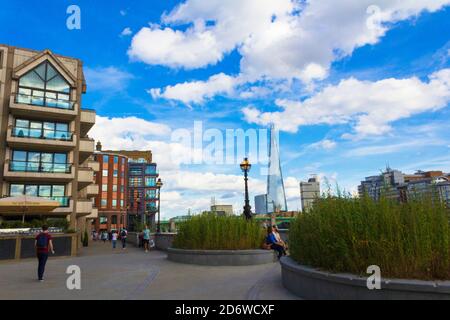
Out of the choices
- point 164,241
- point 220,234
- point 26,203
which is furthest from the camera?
point 164,241

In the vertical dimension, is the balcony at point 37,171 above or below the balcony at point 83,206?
above

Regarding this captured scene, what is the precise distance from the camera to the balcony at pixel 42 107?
2891cm

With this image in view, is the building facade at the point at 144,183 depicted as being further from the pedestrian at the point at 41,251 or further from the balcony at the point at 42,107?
the pedestrian at the point at 41,251

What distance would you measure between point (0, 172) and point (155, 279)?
25512mm

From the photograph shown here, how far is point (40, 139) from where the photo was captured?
2959cm

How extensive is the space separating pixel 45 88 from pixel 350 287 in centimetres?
3278

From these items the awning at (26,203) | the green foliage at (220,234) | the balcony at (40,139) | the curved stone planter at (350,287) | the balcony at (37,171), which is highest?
the balcony at (40,139)

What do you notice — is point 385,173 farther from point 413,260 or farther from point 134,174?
point 134,174

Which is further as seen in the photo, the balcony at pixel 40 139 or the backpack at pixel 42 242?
the balcony at pixel 40 139

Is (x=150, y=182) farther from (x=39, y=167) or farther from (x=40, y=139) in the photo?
(x=40, y=139)

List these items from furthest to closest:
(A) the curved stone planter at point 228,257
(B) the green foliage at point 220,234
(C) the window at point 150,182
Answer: (C) the window at point 150,182 < (B) the green foliage at point 220,234 < (A) the curved stone planter at point 228,257

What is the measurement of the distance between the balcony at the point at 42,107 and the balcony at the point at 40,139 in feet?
4.76

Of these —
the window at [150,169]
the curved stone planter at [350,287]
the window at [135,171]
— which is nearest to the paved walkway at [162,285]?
the curved stone planter at [350,287]

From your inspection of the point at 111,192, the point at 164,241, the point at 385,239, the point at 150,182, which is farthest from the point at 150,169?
the point at 385,239
